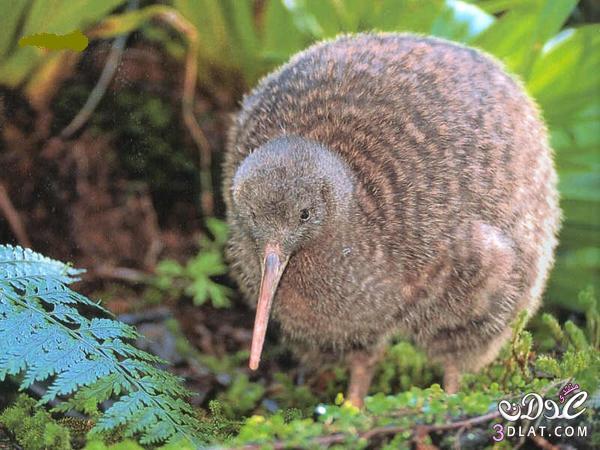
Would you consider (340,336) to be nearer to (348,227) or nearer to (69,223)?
(348,227)

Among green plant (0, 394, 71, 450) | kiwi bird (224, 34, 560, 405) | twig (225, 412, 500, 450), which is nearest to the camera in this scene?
twig (225, 412, 500, 450)

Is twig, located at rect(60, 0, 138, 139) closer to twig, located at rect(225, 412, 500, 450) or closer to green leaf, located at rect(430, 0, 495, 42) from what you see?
green leaf, located at rect(430, 0, 495, 42)

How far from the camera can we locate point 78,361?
1700 millimetres

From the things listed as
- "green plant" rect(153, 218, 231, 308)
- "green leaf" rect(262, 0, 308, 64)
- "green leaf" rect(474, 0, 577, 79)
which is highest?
"green leaf" rect(262, 0, 308, 64)

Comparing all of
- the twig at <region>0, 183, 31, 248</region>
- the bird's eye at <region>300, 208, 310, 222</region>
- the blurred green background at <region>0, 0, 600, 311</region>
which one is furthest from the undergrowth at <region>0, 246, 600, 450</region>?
the blurred green background at <region>0, 0, 600, 311</region>

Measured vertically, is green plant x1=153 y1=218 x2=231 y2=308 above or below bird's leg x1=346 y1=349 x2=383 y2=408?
above

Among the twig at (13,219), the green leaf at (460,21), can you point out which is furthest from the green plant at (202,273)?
the green leaf at (460,21)

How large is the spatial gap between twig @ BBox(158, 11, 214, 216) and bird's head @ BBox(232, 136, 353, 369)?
1027 mm

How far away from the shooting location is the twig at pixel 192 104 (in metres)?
3.09

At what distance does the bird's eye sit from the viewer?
6.99 ft

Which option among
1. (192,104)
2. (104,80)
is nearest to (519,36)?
(192,104)

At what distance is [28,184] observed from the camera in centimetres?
296

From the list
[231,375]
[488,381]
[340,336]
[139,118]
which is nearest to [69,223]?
[139,118]

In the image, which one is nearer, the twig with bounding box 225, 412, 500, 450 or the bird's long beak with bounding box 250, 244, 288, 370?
the twig with bounding box 225, 412, 500, 450
